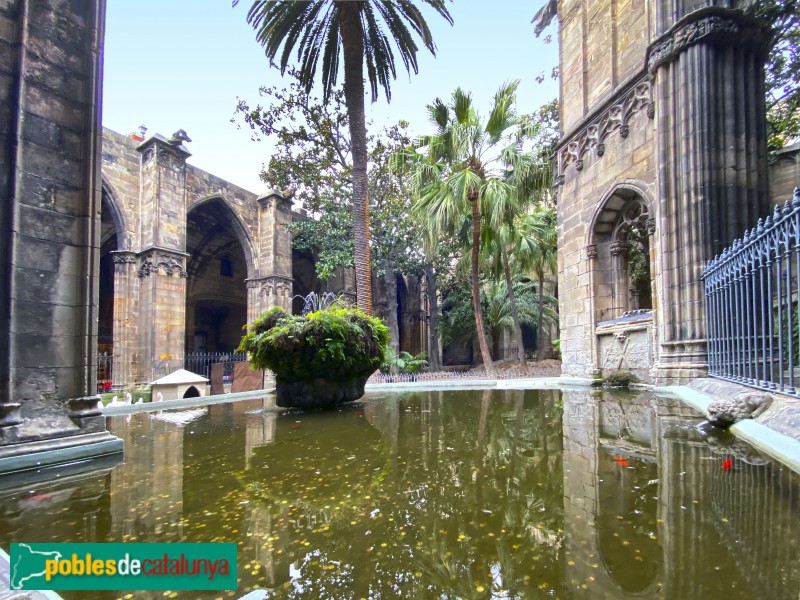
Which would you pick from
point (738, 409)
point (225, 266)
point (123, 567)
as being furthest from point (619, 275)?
point (225, 266)

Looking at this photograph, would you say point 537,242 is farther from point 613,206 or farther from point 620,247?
point 613,206

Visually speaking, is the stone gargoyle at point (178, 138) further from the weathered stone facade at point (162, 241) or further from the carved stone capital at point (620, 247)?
the carved stone capital at point (620, 247)

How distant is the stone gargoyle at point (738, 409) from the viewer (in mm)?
3469

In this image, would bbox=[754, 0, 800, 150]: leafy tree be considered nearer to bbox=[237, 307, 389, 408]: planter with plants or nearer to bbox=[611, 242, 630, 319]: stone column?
bbox=[611, 242, 630, 319]: stone column

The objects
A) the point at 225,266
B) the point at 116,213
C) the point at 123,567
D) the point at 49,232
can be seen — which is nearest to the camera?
the point at 123,567

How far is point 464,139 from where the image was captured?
13.6 metres

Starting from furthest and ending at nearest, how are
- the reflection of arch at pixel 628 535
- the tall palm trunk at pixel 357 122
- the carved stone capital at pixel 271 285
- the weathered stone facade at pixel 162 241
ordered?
1. the carved stone capital at pixel 271 285
2. the weathered stone facade at pixel 162 241
3. the tall palm trunk at pixel 357 122
4. the reflection of arch at pixel 628 535

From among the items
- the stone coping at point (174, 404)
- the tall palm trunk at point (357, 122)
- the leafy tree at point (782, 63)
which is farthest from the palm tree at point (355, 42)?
the leafy tree at point (782, 63)

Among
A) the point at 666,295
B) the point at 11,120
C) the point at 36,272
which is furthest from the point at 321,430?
the point at 666,295

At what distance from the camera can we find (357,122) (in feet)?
43.5

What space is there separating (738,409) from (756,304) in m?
1.65

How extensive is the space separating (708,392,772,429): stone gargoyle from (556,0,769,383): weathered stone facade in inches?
125

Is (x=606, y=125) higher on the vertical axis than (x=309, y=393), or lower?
higher

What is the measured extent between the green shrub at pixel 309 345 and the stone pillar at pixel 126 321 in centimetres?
1349
